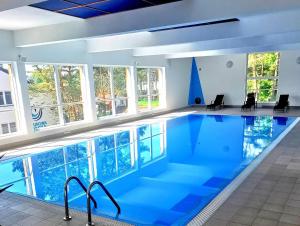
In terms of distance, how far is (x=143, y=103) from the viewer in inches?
487

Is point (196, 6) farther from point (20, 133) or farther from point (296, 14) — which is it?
point (20, 133)

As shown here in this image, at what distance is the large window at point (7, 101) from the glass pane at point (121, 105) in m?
4.32

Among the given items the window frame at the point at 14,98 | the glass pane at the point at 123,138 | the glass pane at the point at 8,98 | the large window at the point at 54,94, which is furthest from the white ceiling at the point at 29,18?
the glass pane at the point at 123,138

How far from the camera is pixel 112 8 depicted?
15.0 ft

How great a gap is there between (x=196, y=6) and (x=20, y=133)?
592cm

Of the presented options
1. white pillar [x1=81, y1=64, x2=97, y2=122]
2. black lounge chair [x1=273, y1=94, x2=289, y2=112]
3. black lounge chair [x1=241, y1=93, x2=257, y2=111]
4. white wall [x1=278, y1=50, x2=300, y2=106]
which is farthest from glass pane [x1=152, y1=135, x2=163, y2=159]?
white wall [x1=278, y1=50, x2=300, y2=106]

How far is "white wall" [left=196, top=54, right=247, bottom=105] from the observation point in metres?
14.1

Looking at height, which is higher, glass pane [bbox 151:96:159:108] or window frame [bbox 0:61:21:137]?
window frame [bbox 0:61:21:137]

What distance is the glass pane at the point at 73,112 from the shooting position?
8828mm

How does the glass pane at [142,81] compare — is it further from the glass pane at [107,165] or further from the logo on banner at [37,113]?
the glass pane at [107,165]

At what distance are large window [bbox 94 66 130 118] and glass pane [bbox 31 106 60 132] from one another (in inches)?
71.7

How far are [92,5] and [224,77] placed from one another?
11.5 m

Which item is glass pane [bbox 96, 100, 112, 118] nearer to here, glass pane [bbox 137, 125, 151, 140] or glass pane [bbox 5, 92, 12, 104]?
glass pane [bbox 137, 125, 151, 140]

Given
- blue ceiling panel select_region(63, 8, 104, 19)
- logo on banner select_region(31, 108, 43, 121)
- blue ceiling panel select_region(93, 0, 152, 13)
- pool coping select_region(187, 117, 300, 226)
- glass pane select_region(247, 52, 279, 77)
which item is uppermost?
blue ceiling panel select_region(63, 8, 104, 19)
